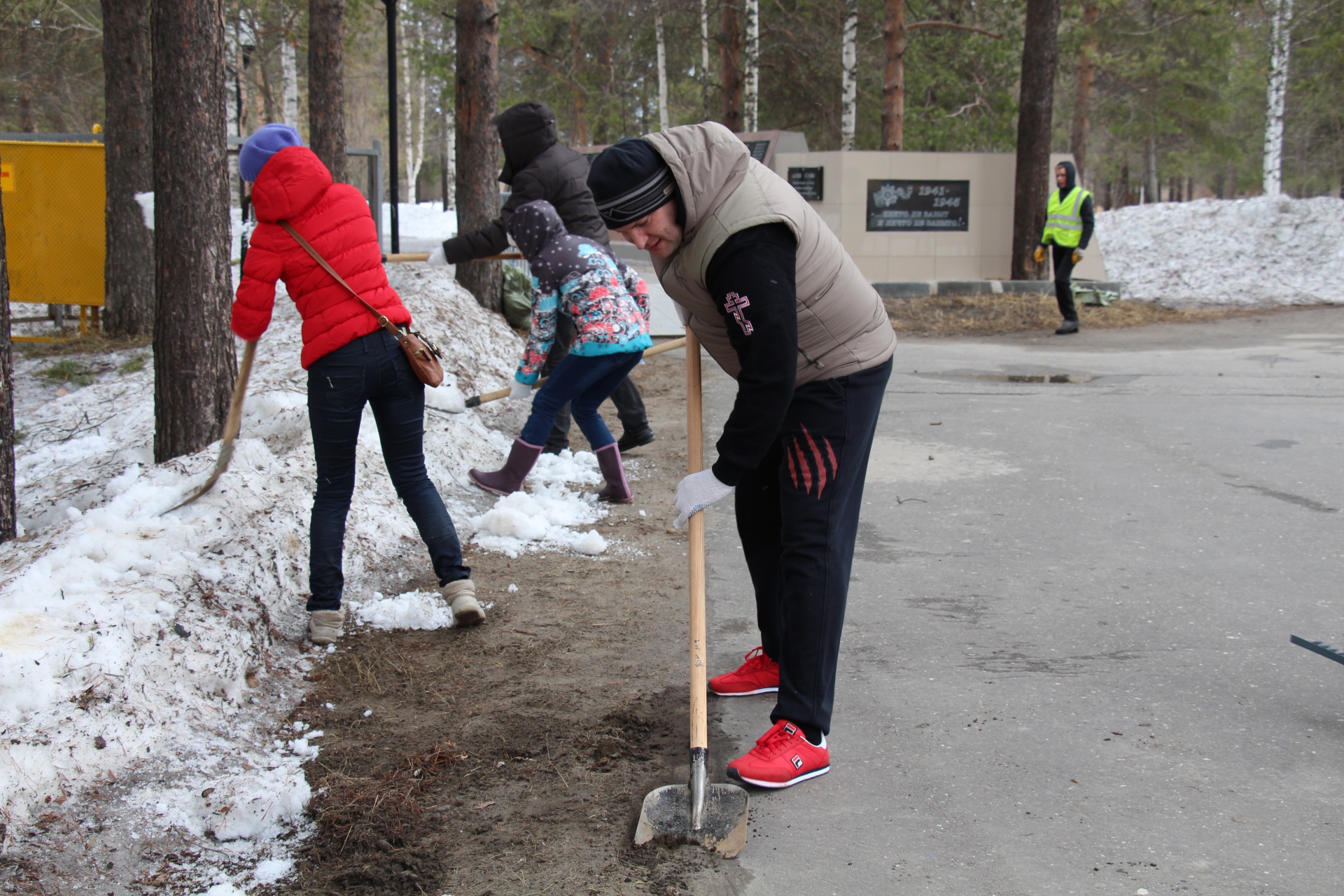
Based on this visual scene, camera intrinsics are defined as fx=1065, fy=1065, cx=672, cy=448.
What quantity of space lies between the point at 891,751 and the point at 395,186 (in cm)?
1035

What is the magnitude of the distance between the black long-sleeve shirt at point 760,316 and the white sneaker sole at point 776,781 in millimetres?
883

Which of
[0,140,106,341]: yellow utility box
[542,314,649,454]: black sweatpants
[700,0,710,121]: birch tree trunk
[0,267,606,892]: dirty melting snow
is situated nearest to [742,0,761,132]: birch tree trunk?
[700,0,710,121]: birch tree trunk

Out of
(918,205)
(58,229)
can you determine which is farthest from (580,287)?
(918,205)

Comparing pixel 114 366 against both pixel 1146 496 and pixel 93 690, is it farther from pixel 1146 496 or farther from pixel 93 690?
pixel 1146 496

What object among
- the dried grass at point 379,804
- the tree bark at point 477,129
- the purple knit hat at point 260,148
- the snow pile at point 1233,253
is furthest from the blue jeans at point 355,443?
the snow pile at point 1233,253

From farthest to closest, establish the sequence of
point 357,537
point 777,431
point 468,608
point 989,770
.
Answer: point 357,537 < point 468,608 < point 989,770 < point 777,431

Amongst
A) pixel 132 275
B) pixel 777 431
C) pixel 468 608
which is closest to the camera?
pixel 777 431

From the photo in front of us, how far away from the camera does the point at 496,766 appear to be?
2.97 meters

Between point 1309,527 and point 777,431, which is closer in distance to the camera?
point 777,431

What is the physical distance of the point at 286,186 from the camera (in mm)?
3564

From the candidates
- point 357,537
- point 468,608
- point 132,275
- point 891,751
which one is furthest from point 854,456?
point 132,275

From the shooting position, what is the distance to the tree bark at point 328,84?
10156 millimetres

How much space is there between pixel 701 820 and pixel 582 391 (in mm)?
3039

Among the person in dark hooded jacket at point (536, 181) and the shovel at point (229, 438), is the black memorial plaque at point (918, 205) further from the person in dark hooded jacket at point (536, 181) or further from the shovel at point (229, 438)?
the shovel at point (229, 438)
